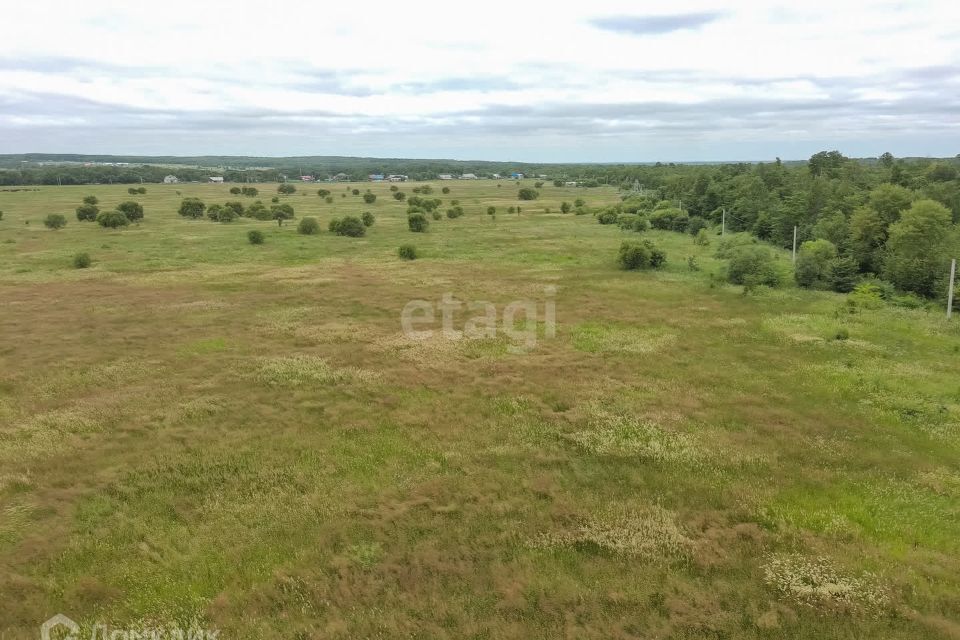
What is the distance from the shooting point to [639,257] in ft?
175

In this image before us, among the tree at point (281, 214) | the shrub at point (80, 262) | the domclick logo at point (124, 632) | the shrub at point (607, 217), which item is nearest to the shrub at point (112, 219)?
the tree at point (281, 214)

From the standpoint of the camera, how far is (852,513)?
1476cm

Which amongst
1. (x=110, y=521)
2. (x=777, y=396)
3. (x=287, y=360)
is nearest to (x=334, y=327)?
(x=287, y=360)

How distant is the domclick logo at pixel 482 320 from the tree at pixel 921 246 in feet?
90.0

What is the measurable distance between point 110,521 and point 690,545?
14.8 m

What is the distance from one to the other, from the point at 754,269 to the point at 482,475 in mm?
36555

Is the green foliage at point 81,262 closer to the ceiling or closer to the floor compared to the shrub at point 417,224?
closer to the floor

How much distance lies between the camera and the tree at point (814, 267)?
45.6 m

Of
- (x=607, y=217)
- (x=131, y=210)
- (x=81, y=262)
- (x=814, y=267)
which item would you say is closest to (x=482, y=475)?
(x=814, y=267)

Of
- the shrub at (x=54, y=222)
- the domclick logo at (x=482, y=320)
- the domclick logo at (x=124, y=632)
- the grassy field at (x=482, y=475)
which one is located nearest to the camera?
the domclick logo at (x=124, y=632)

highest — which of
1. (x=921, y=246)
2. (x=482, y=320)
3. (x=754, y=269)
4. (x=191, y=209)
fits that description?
(x=191, y=209)

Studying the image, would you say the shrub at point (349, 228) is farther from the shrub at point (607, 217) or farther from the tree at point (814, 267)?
the tree at point (814, 267)

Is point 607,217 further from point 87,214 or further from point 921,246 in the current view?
point 87,214

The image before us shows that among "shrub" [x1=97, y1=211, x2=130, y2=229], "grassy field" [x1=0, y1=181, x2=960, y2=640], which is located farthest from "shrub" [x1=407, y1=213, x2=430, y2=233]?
"grassy field" [x1=0, y1=181, x2=960, y2=640]
